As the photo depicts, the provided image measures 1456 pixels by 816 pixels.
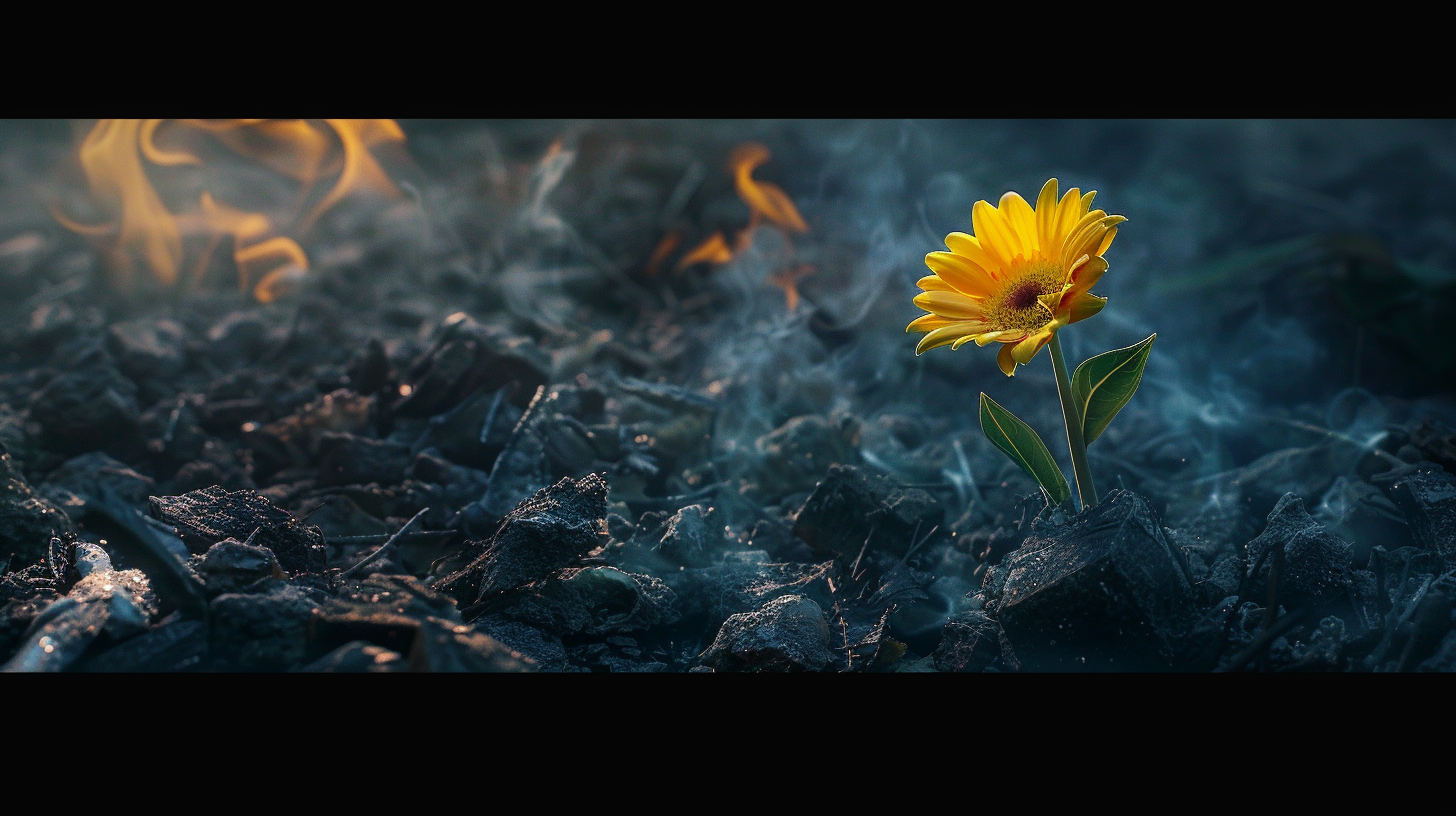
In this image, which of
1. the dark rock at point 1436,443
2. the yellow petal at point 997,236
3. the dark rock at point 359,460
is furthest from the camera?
the dark rock at point 359,460

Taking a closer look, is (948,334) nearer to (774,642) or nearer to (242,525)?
(774,642)

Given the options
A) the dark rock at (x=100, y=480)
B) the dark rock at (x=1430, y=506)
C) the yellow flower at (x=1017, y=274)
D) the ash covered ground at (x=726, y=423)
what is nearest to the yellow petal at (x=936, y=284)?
the yellow flower at (x=1017, y=274)

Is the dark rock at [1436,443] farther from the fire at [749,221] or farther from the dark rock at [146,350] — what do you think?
the dark rock at [146,350]

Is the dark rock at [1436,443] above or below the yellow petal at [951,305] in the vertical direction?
above

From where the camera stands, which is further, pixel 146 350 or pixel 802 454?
pixel 146 350

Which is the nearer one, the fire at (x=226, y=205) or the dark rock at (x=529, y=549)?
the dark rock at (x=529, y=549)

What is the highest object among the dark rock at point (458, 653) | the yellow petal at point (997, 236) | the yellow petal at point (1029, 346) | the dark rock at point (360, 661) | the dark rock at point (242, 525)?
the yellow petal at point (997, 236)

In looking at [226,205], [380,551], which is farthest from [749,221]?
[226,205]

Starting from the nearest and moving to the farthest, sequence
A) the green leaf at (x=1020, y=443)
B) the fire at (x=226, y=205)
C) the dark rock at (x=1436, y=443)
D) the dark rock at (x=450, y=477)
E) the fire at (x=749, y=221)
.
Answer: the green leaf at (x=1020, y=443) → the dark rock at (x=1436, y=443) → the dark rock at (x=450, y=477) → the fire at (x=226, y=205) → the fire at (x=749, y=221)
